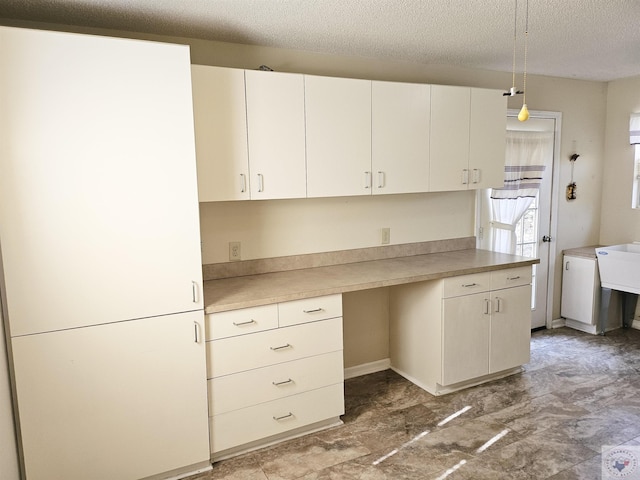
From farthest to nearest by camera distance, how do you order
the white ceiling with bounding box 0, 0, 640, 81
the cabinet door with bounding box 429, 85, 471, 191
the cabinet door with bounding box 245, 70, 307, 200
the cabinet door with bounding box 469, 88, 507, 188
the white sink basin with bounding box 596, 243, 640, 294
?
the white sink basin with bounding box 596, 243, 640, 294 < the cabinet door with bounding box 469, 88, 507, 188 < the cabinet door with bounding box 429, 85, 471, 191 < the cabinet door with bounding box 245, 70, 307, 200 < the white ceiling with bounding box 0, 0, 640, 81

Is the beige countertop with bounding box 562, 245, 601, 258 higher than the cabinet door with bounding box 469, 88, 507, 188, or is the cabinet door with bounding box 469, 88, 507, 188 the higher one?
the cabinet door with bounding box 469, 88, 507, 188

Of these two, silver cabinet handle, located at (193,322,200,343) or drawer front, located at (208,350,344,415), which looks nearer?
silver cabinet handle, located at (193,322,200,343)

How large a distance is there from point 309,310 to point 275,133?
1059mm

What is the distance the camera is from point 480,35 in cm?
289

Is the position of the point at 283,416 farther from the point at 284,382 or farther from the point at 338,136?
the point at 338,136

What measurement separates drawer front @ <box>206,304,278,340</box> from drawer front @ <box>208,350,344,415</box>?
0.77ft

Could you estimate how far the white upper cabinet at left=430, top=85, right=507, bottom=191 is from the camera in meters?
3.25

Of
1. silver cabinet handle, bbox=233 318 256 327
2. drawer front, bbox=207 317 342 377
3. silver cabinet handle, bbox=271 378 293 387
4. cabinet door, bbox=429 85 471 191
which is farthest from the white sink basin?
silver cabinet handle, bbox=233 318 256 327

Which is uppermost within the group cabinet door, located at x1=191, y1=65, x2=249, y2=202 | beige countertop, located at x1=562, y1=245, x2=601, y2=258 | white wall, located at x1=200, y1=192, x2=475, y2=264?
cabinet door, located at x1=191, y1=65, x2=249, y2=202

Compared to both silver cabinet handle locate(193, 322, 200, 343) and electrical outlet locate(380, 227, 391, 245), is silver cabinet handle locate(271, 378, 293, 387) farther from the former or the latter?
electrical outlet locate(380, 227, 391, 245)

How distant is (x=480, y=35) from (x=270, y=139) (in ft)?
4.93

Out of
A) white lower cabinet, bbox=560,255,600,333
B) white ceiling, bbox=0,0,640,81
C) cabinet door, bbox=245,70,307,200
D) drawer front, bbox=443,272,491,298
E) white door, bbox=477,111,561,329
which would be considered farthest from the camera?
white lower cabinet, bbox=560,255,600,333

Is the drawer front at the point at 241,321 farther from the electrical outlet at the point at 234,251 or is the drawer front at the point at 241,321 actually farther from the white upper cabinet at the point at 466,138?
the white upper cabinet at the point at 466,138

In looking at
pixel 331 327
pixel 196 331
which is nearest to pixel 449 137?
pixel 331 327
